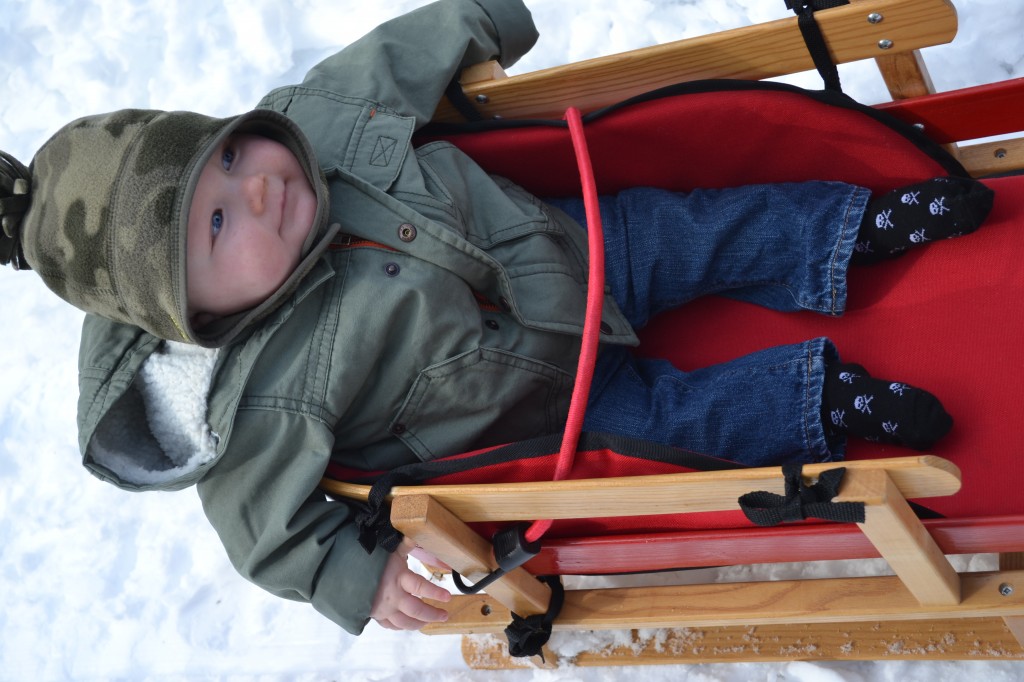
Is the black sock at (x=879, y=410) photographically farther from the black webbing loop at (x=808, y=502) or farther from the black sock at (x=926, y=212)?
the black webbing loop at (x=808, y=502)

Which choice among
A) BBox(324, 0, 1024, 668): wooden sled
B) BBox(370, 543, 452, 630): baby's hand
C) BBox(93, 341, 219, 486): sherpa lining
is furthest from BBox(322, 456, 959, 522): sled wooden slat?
BBox(93, 341, 219, 486): sherpa lining

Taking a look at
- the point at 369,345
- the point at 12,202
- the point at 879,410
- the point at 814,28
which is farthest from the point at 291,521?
the point at 814,28

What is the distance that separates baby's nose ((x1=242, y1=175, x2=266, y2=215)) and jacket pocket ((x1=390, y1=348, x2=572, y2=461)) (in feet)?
0.96

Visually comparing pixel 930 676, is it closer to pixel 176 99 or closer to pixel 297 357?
pixel 297 357

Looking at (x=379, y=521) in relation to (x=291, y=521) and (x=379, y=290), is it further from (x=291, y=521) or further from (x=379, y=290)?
(x=379, y=290)

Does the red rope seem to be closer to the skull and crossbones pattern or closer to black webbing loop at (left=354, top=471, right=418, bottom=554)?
black webbing loop at (left=354, top=471, right=418, bottom=554)

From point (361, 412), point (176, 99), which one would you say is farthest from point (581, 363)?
point (176, 99)

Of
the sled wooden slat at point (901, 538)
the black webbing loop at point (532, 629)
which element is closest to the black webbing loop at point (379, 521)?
the black webbing loop at point (532, 629)

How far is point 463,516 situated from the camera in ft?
3.67

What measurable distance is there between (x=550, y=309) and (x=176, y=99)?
1373 mm

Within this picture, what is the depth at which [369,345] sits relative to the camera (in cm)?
123

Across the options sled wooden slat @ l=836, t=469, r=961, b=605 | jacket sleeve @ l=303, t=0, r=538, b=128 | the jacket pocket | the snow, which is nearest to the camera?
sled wooden slat @ l=836, t=469, r=961, b=605

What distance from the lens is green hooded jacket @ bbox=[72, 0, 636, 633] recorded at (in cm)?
119

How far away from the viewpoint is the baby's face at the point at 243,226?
111 cm
